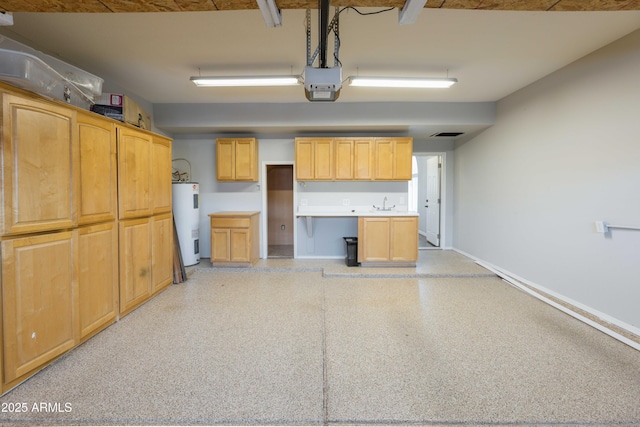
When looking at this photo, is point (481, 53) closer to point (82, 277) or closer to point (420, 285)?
point (420, 285)

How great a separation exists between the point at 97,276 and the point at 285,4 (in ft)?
8.96

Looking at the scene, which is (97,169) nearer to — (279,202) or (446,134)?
(279,202)

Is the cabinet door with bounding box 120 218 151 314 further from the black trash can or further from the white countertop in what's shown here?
the black trash can

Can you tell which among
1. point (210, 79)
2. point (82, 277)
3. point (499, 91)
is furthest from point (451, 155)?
point (82, 277)

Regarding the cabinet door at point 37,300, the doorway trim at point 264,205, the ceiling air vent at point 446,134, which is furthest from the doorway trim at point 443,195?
the cabinet door at point 37,300

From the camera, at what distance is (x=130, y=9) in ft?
5.74

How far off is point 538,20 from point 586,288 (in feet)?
9.10

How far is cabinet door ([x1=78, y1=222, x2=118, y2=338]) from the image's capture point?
2389mm

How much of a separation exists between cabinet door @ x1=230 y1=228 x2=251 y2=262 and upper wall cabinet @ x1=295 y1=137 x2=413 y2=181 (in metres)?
1.46

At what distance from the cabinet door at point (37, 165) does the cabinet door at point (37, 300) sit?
140 mm

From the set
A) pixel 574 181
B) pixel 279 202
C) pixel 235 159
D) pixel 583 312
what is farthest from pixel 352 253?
pixel 574 181

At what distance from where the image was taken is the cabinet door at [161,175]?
342 centimetres

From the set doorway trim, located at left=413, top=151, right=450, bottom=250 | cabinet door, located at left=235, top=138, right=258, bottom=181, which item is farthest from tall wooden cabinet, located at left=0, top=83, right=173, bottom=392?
doorway trim, located at left=413, top=151, right=450, bottom=250

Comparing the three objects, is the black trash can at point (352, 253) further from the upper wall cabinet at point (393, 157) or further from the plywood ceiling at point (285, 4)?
the plywood ceiling at point (285, 4)
